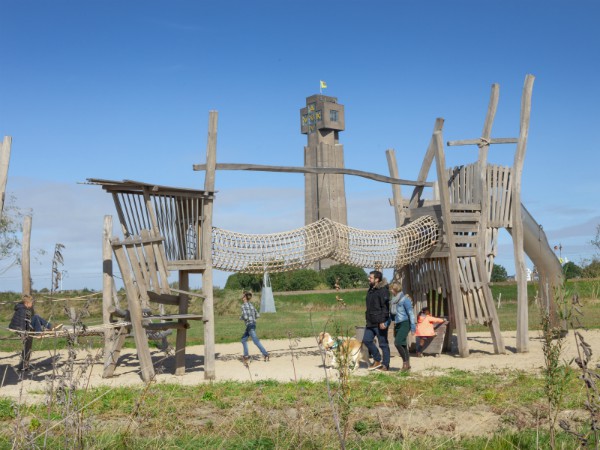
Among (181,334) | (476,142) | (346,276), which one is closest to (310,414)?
(181,334)

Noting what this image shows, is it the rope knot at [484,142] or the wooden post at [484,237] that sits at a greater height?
the rope knot at [484,142]

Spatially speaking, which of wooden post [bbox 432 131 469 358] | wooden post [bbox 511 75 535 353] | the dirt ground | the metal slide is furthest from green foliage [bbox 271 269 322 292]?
wooden post [bbox 432 131 469 358]

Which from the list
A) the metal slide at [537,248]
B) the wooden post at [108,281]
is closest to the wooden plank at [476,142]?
the metal slide at [537,248]

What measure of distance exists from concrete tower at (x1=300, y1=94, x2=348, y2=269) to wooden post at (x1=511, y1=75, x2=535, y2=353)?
20.9m

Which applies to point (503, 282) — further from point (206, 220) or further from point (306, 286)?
point (206, 220)

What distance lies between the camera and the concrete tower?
34.5 m

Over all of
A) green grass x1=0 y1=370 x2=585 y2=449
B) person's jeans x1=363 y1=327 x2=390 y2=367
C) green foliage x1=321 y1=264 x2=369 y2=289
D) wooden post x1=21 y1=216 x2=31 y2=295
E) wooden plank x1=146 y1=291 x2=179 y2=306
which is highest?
green foliage x1=321 y1=264 x2=369 y2=289

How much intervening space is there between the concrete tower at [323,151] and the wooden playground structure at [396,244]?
20.4 metres

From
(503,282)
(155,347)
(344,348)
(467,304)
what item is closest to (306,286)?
(503,282)

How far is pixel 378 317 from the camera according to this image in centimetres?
1041

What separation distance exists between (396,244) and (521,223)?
99.4 inches

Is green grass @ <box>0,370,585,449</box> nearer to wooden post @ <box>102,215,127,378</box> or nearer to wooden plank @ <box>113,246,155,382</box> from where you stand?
wooden plank @ <box>113,246,155,382</box>

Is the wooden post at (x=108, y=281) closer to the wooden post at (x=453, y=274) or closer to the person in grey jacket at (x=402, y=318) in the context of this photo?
the person in grey jacket at (x=402, y=318)

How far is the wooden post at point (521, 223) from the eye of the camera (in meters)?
12.8
